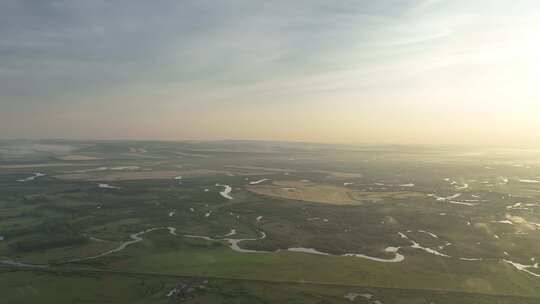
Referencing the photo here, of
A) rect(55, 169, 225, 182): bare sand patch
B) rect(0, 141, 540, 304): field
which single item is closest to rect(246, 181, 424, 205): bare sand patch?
rect(0, 141, 540, 304): field

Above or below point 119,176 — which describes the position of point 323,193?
below

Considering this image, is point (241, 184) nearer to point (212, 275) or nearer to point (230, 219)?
point (230, 219)

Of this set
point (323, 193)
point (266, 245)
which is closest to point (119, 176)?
point (323, 193)

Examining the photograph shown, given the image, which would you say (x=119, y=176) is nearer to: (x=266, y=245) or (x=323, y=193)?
(x=323, y=193)

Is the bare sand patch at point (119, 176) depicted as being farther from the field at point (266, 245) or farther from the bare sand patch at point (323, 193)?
the bare sand patch at point (323, 193)

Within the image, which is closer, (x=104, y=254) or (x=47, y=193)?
(x=104, y=254)

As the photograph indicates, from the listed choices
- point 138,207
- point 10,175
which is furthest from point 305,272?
point 10,175

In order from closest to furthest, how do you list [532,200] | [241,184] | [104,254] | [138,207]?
1. [104,254]
2. [138,207]
3. [532,200]
4. [241,184]
